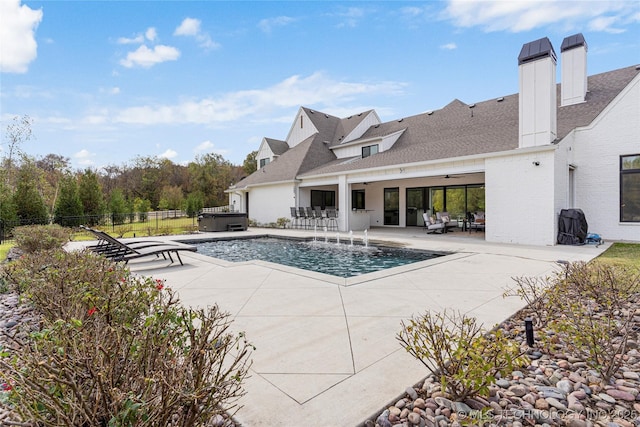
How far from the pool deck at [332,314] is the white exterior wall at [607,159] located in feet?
→ 15.1

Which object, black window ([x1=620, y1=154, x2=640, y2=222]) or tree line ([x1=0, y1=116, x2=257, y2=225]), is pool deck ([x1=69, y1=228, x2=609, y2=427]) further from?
tree line ([x1=0, y1=116, x2=257, y2=225])

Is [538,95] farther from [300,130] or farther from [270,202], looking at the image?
[300,130]

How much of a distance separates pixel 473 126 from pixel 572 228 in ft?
25.6

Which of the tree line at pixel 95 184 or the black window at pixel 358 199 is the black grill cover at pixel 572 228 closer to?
the black window at pixel 358 199

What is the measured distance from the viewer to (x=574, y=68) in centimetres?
1333

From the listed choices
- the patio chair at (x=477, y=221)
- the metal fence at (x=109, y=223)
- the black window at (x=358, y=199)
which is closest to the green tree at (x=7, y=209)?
the metal fence at (x=109, y=223)

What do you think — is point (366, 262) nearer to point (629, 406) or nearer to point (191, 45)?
point (629, 406)

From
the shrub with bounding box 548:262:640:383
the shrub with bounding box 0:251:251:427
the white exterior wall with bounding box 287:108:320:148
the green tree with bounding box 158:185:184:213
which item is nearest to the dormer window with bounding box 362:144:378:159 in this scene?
the white exterior wall with bounding box 287:108:320:148

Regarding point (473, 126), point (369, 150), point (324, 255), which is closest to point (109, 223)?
point (369, 150)

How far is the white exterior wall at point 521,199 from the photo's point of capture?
10.1 m

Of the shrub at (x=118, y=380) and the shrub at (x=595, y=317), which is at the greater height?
the shrub at (x=118, y=380)

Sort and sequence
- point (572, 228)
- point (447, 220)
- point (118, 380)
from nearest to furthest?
point (118, 380), point (572, 228), point (447, 220)

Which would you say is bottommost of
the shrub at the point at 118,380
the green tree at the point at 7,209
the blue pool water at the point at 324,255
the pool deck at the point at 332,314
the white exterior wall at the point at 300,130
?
the blue pool water at the point at 324,255

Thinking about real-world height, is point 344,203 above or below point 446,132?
below
